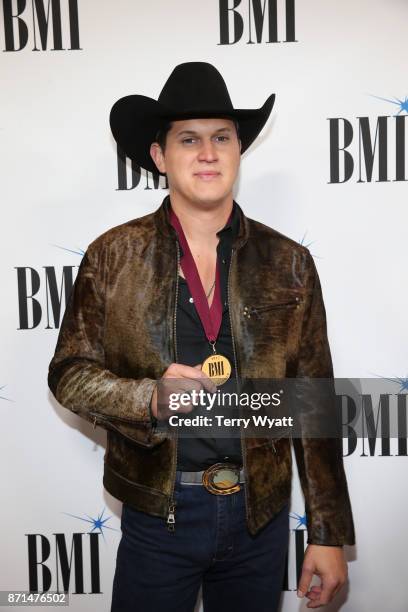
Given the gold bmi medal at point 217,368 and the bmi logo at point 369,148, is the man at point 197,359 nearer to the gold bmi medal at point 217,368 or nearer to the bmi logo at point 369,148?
the gold bmi medal at point 217,368

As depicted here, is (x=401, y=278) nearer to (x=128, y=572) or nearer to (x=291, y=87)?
(x=291, y=87)

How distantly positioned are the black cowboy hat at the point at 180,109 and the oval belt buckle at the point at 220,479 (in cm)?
87

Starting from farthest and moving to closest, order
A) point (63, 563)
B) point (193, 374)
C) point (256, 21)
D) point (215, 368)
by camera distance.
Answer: point (63, 563) → point (256, 21) → point (215, 368) → point (193, 374)

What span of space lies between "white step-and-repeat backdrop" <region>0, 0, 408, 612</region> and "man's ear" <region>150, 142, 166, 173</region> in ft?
1.20

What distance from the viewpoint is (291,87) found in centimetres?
198

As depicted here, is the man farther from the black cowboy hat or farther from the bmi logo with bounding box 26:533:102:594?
the bmi logo with bounding box 26:533:102:594

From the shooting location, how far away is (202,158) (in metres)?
1.48

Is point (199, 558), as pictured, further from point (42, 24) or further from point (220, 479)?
point (42, 24)

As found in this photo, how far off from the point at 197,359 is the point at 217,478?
→ 0.29 metres

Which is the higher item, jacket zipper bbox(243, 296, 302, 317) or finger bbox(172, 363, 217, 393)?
jacket zipper bbox(243, 296, 302, 317)

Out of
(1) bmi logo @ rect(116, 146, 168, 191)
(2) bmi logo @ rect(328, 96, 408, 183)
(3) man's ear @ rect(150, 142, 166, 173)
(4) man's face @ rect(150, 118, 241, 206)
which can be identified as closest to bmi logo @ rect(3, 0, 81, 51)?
(1) bmi logo @ rect(116, 146, 168, 191)

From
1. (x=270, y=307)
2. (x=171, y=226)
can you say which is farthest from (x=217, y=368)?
(x=171, y=226)

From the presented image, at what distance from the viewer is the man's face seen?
4.89 feet
